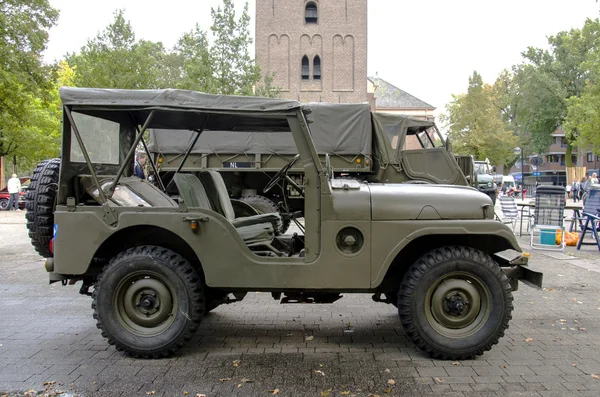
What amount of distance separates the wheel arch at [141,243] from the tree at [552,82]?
4595 centimetres

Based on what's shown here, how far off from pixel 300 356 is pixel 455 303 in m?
1.39

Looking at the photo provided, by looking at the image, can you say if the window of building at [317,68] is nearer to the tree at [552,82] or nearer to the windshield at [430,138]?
the tree at [552,82]

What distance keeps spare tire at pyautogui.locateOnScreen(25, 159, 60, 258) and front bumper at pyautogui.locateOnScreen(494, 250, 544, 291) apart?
411 centimetres

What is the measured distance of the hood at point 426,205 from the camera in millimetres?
3926

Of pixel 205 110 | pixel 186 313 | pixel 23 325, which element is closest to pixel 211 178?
pixel 205 110

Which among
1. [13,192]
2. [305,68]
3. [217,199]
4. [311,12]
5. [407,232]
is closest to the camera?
[407,232]

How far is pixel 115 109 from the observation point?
153 inches

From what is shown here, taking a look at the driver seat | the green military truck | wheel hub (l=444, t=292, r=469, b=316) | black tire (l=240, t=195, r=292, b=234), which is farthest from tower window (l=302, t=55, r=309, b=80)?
wheel hub (l=444, t=292, r=469, b=316)

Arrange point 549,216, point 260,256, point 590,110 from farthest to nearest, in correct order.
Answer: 1. point 590,110
2. point 549,216
3. point 260,256

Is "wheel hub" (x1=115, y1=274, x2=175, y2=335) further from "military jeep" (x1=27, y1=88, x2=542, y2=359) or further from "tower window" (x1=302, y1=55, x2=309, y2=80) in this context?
"tower window" (x1=302, y1=55, x2=309, y2=80)

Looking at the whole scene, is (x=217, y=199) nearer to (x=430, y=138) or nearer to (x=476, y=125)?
(x=430, y=138)

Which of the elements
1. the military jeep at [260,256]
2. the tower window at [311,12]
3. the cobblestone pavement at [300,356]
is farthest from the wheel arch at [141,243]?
the tower window at [311,12]

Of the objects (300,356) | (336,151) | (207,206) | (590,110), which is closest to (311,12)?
(590,110)

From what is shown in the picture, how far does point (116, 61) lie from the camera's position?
21.0 meters
